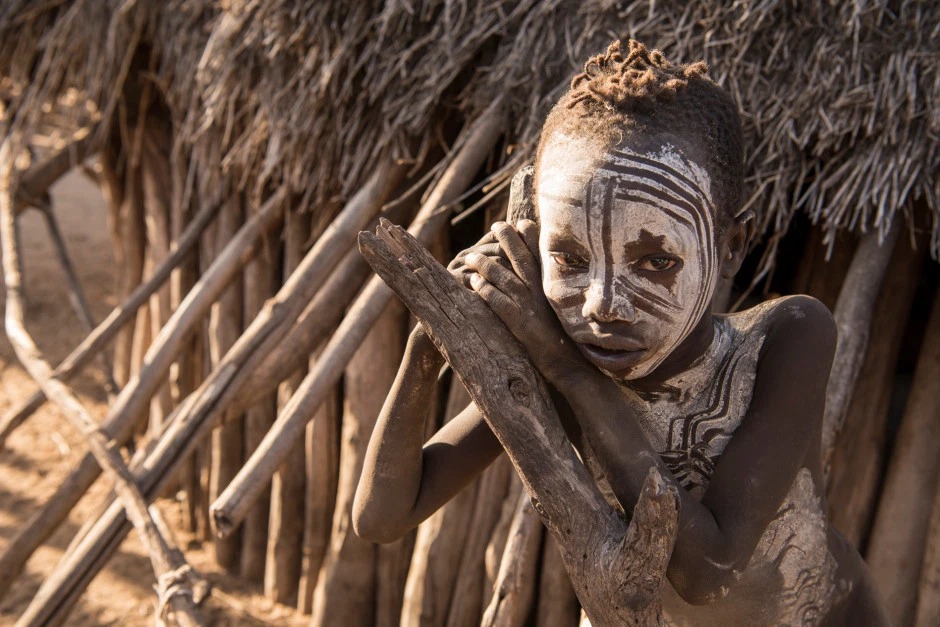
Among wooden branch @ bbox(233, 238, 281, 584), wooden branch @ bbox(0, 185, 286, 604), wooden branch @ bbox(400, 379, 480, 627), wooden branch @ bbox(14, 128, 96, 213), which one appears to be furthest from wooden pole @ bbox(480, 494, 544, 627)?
wooden branch @ bbox(14, 128, 96, 213)

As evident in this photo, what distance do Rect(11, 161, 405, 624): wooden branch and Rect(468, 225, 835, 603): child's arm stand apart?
52.5 inches

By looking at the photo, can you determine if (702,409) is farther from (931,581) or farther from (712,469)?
(931,581)

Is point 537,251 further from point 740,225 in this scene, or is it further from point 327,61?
point 327,61

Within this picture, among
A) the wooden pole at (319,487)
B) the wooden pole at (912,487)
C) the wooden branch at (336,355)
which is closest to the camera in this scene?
the wooden branch at (336,355)

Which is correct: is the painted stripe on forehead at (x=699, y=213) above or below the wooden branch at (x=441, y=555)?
above

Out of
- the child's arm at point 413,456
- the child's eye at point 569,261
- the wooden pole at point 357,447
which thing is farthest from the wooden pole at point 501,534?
the child's eye at point 569,261

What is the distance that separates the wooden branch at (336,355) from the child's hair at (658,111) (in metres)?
1.09

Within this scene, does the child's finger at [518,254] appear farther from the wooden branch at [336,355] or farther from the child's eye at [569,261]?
the wooden branch at [336,355]

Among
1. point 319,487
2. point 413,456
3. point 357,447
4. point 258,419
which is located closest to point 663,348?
point 413,456

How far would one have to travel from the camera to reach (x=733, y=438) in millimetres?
1494

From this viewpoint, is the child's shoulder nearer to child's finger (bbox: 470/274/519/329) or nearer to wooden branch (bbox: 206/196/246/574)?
child's finger (bbox: 470/274/519/329)

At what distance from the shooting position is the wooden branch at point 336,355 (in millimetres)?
2123

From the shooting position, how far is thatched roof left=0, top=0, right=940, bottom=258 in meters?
2.48

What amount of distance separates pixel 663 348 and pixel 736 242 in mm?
240
